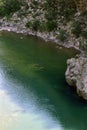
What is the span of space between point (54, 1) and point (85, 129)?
100 ft

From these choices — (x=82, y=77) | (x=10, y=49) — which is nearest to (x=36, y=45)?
(x=10, y=49)

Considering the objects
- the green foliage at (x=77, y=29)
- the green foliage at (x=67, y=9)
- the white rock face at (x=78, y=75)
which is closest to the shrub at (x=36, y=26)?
the green foliage at (x=67, y=9)

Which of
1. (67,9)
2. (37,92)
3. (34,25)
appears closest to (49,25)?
(34,25)

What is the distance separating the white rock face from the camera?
3253 centimetres

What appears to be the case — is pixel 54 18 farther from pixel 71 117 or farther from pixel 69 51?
pixel 71 117

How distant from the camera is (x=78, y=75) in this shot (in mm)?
33438

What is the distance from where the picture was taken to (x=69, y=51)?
153 feet

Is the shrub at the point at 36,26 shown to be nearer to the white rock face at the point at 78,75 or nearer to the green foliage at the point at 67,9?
the green foliage at the point at 67,9

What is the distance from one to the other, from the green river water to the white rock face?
2.50ft

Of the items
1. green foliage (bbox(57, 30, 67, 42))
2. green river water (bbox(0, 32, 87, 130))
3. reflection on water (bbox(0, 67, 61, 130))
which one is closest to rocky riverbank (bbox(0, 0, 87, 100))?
green foliage (bbox(57, 30, 67, 42))

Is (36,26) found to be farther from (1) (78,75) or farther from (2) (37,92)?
(1) (78,75)

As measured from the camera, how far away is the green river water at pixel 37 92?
30.1 metres

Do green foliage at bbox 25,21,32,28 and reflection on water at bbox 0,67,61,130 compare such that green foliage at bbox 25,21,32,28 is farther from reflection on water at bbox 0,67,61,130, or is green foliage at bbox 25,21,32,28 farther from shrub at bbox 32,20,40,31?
reflection on water at bbox 0,67,61,130

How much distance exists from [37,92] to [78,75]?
4.15 metres
